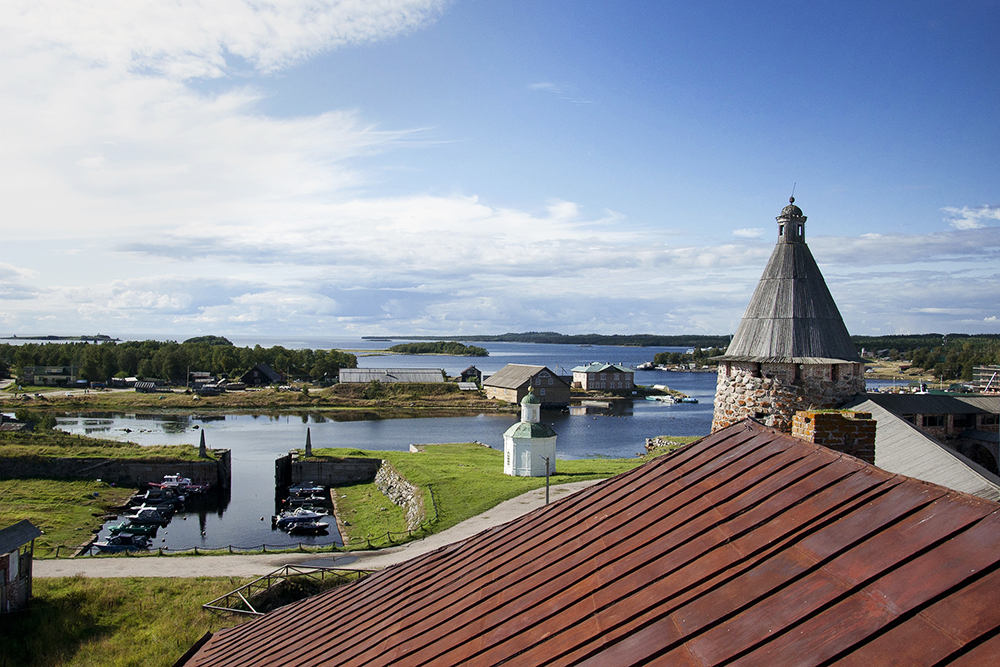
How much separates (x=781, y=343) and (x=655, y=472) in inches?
436

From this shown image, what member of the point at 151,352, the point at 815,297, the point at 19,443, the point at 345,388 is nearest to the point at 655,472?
the point at 815,297

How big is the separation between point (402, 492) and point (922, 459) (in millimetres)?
22148

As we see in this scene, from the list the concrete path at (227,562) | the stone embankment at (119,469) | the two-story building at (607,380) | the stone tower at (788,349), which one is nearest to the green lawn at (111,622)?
the concrete path at (227,562)

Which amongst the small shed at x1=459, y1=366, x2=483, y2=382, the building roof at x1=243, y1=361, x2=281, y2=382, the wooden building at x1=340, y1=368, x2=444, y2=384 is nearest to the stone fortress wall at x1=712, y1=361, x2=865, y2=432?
the wooden building at x1=340, y1=368, x2=444, y2=384

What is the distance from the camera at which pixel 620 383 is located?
311 feet

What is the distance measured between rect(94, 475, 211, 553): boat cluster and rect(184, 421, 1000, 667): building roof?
2256cm

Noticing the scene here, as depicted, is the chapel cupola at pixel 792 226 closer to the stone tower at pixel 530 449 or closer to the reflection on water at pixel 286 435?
the stone tower at pixel 530 449

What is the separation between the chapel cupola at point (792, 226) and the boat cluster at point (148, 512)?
993 inches

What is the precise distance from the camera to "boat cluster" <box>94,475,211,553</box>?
24922mm

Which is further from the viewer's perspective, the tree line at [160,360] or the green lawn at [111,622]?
the tree line at [160,360]

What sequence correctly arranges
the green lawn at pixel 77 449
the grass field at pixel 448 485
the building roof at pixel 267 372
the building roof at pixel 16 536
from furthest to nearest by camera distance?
the building roof at pixel 267 372, the green lawn at pixel 77 449, the grass field at pixel 448 485, the building roof at pixel 16 536

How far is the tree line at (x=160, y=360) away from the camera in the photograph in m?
96.0

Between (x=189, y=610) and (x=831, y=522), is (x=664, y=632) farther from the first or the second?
(x=189, y=610)

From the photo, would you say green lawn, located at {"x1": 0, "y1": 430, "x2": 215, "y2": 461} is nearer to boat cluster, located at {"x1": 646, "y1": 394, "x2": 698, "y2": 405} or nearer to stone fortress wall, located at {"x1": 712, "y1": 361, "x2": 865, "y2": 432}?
stone fortress wall, located at {"x1": 712, "y1": 361, "x2": 865, "y2": 432}
